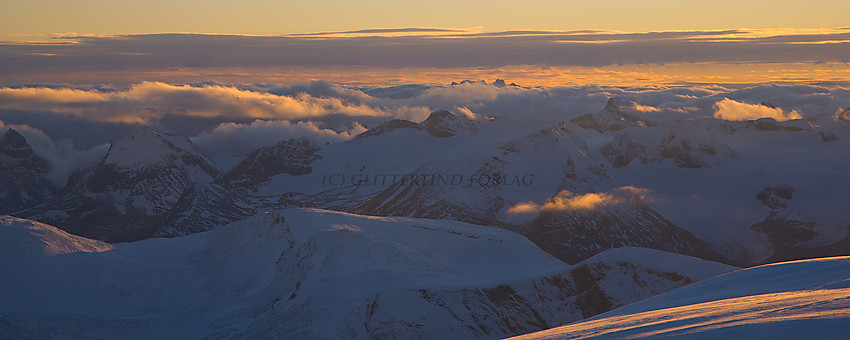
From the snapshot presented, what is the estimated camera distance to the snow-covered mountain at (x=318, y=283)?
89.2 meters

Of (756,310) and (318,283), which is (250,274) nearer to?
(318,283)

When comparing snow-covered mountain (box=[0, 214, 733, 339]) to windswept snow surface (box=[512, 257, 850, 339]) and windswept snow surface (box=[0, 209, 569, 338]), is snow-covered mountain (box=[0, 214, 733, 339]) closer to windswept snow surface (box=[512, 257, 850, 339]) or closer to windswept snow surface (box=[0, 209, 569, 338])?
windswept snow surface (box=[0, 209, 569, 338])

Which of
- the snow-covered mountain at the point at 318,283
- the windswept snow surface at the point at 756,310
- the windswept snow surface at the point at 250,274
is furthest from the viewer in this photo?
the windswept snow surface at the point at 250,274

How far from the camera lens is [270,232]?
13262 cm

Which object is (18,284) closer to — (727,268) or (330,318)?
→ (330,318)

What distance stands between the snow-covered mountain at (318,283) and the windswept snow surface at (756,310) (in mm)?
43203

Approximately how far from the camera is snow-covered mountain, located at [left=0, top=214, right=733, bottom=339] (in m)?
89.2

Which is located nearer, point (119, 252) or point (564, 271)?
point (564, 271)

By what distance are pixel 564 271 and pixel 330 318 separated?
44.0m

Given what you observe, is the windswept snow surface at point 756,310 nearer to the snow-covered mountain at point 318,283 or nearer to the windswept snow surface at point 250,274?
the snow-covered mountain at point 318,283

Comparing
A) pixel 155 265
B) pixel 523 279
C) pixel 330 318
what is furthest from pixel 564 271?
pixel 155 265

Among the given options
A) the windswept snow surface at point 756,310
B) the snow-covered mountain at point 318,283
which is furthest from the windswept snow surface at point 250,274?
the windswept snow surface at point 756,310

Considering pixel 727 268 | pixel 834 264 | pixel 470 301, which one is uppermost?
pixel 834 264

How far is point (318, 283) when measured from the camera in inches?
3743
